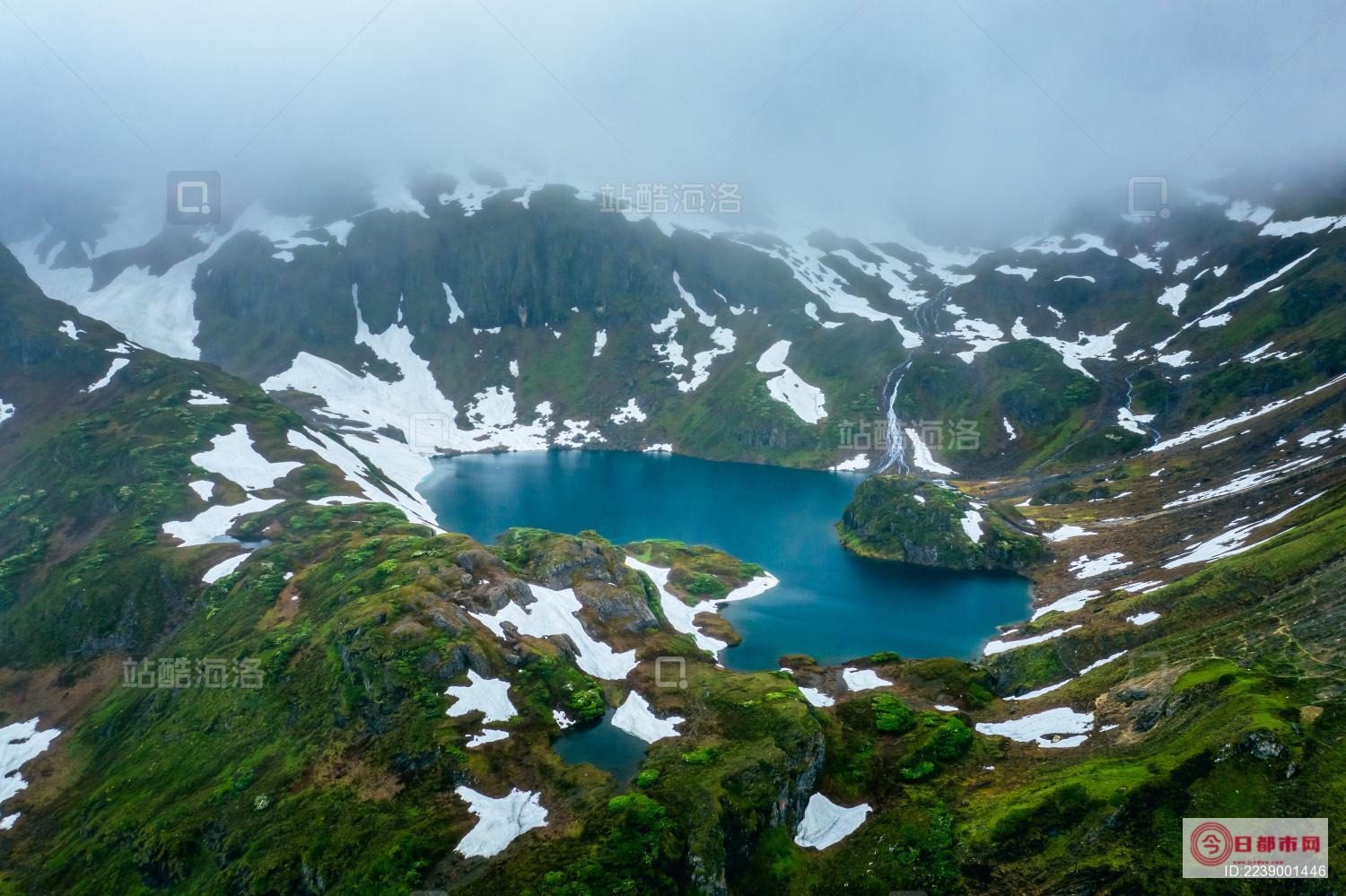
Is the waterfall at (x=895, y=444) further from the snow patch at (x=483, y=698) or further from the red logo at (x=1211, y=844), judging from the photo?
the red logo at (x=1211, y=844)

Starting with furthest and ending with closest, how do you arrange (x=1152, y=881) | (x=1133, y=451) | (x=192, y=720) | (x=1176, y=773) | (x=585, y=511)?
(x=1133, y=451) → (x=585, y=511) → (x=192, y=720) → (x=1176, y=773) → (x=1152, y=881)

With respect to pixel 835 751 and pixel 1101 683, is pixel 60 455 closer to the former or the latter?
pixel 835 751

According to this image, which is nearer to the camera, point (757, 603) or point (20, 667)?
point (20, 667)

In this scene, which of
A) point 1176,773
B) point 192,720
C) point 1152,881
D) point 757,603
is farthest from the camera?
point 757,603

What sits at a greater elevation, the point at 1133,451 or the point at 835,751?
the point at 1133,451

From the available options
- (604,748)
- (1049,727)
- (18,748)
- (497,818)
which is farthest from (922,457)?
(18,748)

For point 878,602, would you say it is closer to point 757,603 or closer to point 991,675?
point 757,603

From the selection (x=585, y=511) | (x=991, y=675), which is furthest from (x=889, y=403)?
(x=991, y=675)

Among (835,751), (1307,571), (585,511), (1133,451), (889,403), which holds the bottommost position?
(835,751)

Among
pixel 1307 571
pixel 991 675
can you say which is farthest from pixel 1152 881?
pixel 1307 571
